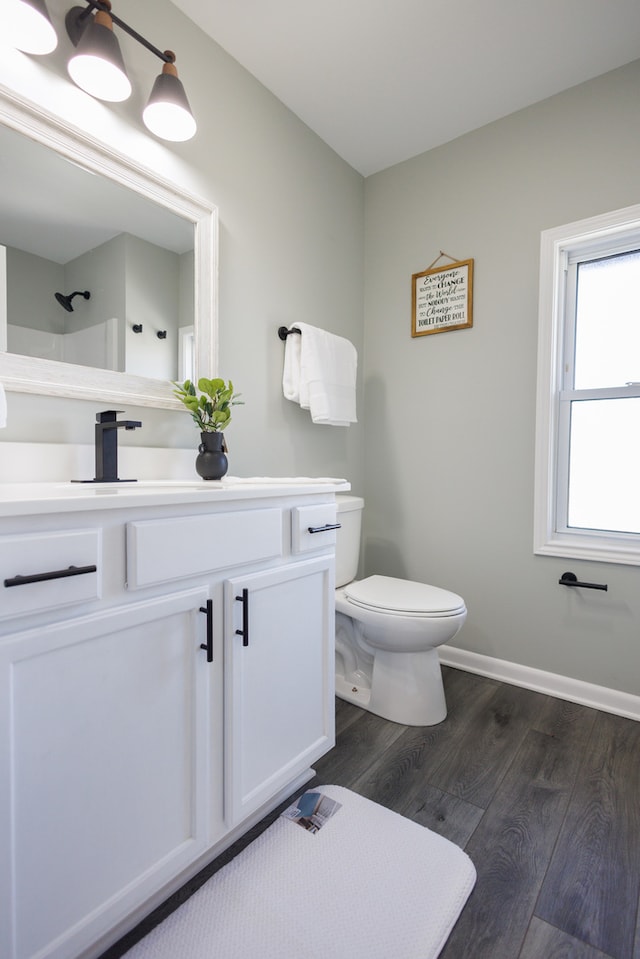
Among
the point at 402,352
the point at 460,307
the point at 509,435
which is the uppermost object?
the point at 460,307

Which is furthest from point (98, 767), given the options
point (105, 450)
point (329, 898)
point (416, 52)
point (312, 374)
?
point (416, 52)

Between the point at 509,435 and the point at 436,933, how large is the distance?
5.42ft

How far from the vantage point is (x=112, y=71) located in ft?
3.88

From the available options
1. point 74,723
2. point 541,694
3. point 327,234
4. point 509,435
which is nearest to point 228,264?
point 327,234

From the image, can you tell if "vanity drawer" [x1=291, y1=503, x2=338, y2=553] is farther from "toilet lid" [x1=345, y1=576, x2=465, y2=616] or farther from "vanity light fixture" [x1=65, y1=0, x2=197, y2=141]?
"vanity light fixture" [x1=65, y1=0, x2=197, y2=141]

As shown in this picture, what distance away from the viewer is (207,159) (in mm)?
1598

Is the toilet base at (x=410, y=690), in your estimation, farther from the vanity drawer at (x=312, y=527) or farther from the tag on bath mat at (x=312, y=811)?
the vanity drawer at (x=312, y=527)

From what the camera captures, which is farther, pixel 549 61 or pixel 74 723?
pixel 549 61

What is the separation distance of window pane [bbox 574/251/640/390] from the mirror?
1.49m

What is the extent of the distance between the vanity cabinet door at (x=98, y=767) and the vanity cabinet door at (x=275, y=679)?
79 mm

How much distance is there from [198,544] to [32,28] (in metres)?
1.23

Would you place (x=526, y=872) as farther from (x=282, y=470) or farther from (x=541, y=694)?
(x=282, y=470)

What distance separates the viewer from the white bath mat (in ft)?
3.01

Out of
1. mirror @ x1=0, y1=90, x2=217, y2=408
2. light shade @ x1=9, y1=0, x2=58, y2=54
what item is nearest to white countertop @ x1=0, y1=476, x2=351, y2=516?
mirror @ x1=0, y1=90, x2=217, y2=408
